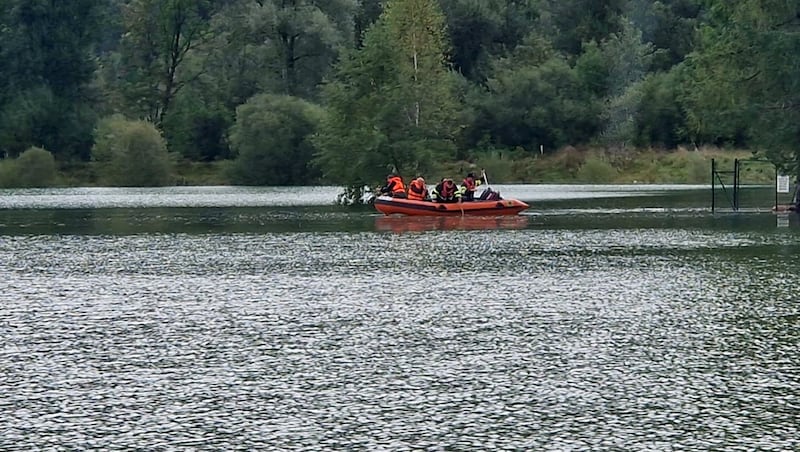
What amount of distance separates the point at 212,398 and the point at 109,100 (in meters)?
96.2

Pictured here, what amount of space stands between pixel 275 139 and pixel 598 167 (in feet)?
70.5

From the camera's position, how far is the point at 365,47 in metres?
65.9

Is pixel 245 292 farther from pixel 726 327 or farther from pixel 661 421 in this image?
pixel 661 421

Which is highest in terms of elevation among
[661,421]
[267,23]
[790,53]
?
[267,23]

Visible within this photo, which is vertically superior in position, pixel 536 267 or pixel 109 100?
pixel 109 100

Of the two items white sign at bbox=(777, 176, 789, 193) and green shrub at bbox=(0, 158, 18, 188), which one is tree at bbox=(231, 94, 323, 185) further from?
white sign at bbox=(777, 176, 789, 193)

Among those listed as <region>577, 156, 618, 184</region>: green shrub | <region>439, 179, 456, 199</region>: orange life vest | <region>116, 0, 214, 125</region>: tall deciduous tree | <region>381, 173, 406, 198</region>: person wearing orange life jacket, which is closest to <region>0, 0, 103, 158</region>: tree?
<region>116, 0, 214, 125</region>: tall deciduous tree

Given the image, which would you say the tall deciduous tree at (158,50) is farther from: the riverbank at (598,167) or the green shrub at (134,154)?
→ the riverbank at (598,167)

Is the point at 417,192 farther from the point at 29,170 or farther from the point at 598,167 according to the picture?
the point at 29,170

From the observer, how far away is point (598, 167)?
93188 mm

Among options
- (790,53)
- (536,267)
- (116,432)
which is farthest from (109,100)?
(116,432)

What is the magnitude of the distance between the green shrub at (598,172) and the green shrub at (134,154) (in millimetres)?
28756

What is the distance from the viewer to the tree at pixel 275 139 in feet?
293

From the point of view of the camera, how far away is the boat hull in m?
51.8
